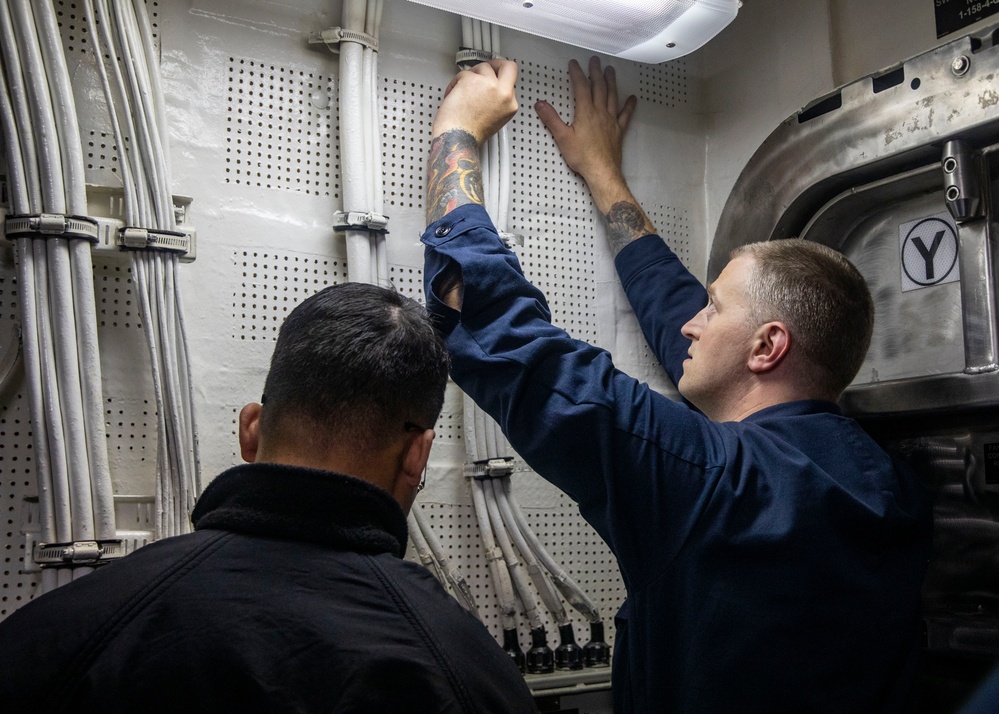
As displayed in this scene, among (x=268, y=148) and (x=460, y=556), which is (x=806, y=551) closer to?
(x=460, y=556)

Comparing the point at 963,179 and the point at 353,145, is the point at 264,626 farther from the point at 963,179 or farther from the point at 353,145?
the point at 963,179

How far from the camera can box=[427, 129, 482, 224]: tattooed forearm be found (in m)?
2.00

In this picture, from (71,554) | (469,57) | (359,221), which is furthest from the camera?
(469,57)

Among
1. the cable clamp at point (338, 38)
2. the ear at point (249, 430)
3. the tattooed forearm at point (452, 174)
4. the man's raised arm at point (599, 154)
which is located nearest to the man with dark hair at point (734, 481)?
the tattooed forearm at point (452, 174)

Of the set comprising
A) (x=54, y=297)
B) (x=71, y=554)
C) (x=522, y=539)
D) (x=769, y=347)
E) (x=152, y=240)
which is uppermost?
(x=152, y=240)

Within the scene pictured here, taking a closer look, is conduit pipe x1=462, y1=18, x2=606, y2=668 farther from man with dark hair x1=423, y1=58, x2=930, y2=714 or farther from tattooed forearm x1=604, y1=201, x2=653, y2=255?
tattooed forearm x1=604, y1=201, x2=653, y2=255

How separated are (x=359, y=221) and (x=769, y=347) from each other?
1019mm

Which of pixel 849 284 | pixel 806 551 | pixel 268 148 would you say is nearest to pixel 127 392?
pixel 268 148

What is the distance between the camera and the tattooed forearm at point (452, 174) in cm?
200

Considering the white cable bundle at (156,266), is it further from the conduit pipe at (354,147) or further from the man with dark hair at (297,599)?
the man with dark hair at (297,599)

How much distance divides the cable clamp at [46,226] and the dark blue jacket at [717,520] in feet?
2.51

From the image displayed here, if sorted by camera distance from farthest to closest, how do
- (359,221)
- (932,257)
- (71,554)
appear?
(932,257) → (359,221) → (71,554)

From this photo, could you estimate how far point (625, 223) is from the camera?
261cm

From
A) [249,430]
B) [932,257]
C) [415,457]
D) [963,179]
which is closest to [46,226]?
[249,430]
